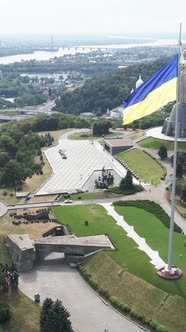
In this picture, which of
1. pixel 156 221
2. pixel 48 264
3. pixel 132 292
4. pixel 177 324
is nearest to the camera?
pixel 177 324

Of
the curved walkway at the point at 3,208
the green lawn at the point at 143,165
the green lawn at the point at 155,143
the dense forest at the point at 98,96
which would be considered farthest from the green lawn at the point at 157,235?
the dense forest at the point at 98,96

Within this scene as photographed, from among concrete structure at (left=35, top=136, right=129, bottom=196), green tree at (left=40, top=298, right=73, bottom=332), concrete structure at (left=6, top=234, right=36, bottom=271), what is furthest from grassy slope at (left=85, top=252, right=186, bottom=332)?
concrete structure at (left=35, top=136, right=129, bottom=196)

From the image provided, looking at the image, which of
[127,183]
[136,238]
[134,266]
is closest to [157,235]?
[136,238]

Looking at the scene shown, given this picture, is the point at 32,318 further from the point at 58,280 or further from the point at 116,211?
the point at 116,211

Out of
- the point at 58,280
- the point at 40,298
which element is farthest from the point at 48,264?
the point at 40,298

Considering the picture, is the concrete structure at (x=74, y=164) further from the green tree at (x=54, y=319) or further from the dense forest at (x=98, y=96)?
the dense forest at (x=98, y=96)

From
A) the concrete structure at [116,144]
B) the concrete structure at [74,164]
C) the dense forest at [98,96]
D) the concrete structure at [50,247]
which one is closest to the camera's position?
the concrete structure at [50,247]
